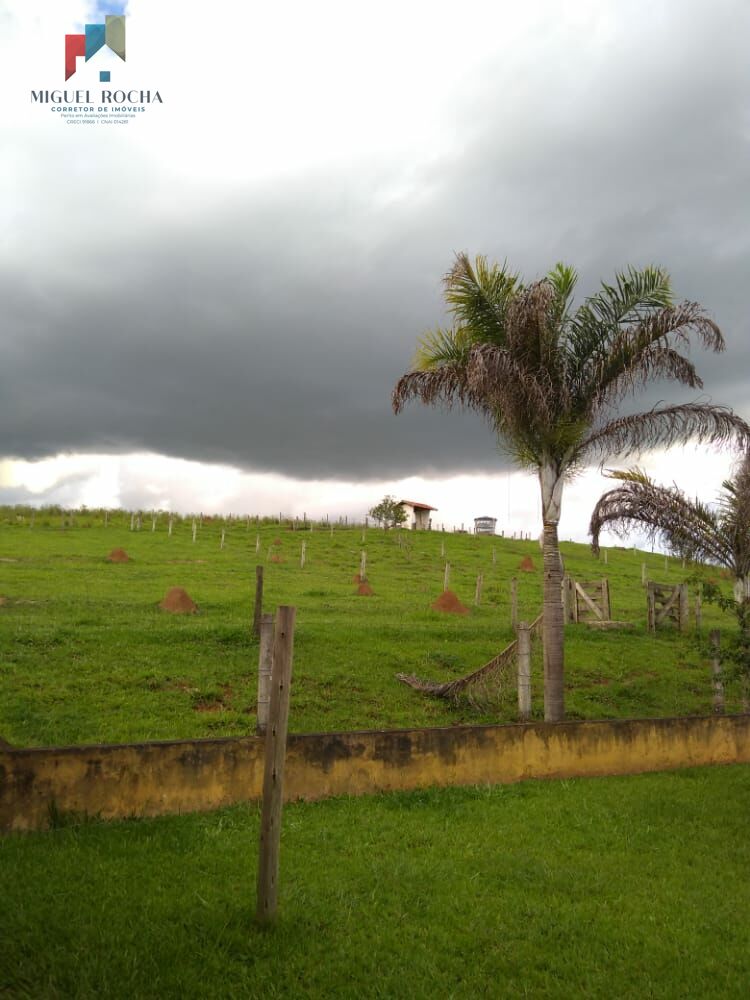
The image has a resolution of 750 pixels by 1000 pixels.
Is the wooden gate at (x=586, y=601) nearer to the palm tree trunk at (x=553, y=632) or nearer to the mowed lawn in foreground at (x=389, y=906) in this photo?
the palm tree trunk at (x=553, y=632)

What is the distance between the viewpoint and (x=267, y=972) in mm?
5016

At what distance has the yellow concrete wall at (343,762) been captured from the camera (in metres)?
7.78

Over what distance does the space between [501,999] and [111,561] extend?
34220mm

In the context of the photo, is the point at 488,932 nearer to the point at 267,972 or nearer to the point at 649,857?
the point at 267,972

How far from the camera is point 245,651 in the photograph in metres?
17.5

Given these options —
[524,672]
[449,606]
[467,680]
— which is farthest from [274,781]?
[449,606]

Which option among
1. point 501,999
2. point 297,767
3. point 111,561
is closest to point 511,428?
point 297,767

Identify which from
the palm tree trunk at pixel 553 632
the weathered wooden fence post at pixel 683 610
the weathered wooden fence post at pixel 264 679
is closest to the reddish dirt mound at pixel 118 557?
the weathered wooden fence post at pixel 683 610

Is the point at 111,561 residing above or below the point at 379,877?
above

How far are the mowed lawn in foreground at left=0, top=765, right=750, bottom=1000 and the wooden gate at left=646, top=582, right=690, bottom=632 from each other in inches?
736

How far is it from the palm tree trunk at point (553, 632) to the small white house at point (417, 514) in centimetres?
5718

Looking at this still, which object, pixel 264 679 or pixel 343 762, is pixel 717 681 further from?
pixel 264 679

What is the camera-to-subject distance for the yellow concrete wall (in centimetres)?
778

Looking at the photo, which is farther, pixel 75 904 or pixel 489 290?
pixel 489 290
